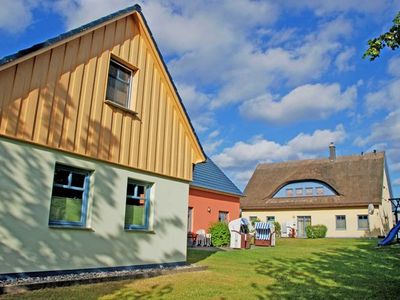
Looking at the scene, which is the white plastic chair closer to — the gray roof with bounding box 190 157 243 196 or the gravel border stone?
the gray roof with bounding box 190 157 243 196

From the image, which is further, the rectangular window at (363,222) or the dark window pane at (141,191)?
the rectangular window at (363,222)

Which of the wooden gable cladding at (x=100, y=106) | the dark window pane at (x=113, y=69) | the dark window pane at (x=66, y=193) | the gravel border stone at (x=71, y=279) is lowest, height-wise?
the gravel border stone at (x=71, y=279)

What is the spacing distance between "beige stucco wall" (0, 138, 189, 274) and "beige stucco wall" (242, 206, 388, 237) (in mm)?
27494

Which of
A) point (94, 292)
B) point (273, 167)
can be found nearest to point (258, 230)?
point (94, 292)

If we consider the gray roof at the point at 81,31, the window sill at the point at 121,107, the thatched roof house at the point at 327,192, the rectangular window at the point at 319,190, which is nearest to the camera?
the gray roof at the point at 81,31

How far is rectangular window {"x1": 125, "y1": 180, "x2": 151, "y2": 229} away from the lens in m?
9.88

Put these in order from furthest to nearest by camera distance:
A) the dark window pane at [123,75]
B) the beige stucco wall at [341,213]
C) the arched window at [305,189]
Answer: the arched window at [305,189] → the beige stucco wall at [341,213] → the dark window pane at [123,75]

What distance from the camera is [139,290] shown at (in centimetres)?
750

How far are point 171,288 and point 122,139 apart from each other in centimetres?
391

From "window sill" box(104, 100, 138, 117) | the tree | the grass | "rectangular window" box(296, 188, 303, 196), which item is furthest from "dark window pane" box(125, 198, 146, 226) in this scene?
"rectangular window" box(296, 188, 303, 196)

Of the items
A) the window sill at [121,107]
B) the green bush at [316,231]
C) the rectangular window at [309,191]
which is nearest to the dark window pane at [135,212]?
the window sill at [121,107]

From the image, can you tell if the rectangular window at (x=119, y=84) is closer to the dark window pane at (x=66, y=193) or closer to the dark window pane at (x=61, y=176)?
Answer: the dark window pane at (x=61, y=176)

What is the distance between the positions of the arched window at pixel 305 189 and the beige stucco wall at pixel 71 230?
1179 inches

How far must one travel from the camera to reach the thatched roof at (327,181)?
3534 cm
